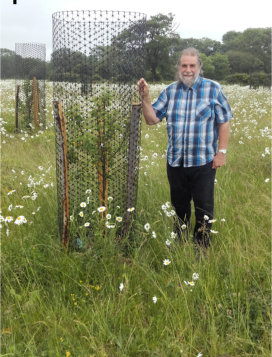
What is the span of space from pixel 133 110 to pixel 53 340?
197cm

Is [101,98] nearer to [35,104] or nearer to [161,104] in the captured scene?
[161,104]

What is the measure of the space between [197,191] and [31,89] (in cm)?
798

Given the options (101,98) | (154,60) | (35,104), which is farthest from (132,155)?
(154,60)

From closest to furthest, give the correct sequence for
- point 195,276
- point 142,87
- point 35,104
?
point 195,276
point 142,87
point 35,104

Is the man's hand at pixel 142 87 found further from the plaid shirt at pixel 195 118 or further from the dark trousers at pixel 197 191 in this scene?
the dark trousers at pixel 197 191

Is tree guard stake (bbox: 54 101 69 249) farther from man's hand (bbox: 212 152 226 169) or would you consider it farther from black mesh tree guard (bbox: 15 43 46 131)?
black mesh tree guard (bbox: 15 43 46 131)

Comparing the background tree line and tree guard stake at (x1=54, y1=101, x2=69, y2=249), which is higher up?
the background tree line

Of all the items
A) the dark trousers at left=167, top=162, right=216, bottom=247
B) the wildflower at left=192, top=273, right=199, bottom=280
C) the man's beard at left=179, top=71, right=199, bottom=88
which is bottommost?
the wildflower at left=192, top=273, right=199, bottom=280

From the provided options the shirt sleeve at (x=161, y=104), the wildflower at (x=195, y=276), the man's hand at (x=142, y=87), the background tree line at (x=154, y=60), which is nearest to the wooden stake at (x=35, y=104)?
the background tree line at (x=154, y=60)

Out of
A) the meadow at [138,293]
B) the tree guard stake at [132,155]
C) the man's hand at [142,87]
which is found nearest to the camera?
the meadow at [138,293]

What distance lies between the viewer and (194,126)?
3227 mm

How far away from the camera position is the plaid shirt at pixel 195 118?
3.19 metres

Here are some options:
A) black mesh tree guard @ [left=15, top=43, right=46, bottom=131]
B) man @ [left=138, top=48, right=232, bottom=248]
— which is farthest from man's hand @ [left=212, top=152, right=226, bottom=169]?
black mesh tree guard @ [left=15, top=43, right=46, bottom=131]

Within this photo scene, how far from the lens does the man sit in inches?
125
